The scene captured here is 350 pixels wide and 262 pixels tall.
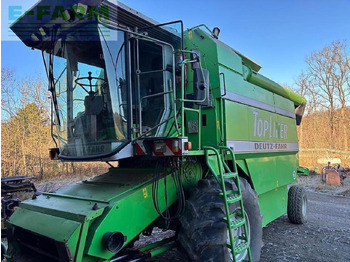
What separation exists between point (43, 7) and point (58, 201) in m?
2.10

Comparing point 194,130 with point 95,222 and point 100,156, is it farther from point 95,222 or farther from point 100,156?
point 95,222

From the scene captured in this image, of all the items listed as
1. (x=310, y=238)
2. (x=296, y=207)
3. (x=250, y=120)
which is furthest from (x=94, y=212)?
(x=296, y=207)

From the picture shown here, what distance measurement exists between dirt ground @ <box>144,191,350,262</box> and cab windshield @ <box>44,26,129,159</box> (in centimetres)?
156

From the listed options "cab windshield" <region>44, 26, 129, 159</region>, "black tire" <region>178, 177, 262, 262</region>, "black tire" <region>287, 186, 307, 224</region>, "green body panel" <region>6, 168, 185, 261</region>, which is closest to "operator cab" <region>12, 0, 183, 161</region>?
"cab windshield" <region>44, 26, 129, 159</region>

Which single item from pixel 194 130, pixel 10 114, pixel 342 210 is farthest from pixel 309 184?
pixel 10 114

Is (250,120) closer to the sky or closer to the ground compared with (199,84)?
closer to the ground

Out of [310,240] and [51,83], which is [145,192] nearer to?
[51,83]

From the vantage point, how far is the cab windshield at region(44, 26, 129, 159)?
2.99m

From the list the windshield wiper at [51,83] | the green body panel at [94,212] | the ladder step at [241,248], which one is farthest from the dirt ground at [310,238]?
the windshield wiper at [51,83]

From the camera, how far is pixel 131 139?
2.99 metres

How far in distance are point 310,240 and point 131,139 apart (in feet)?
13.1

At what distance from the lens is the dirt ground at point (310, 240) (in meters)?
4.21

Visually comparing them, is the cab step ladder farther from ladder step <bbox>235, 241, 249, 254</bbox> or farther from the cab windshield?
the cab windshield

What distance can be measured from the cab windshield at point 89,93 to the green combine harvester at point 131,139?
1cm
